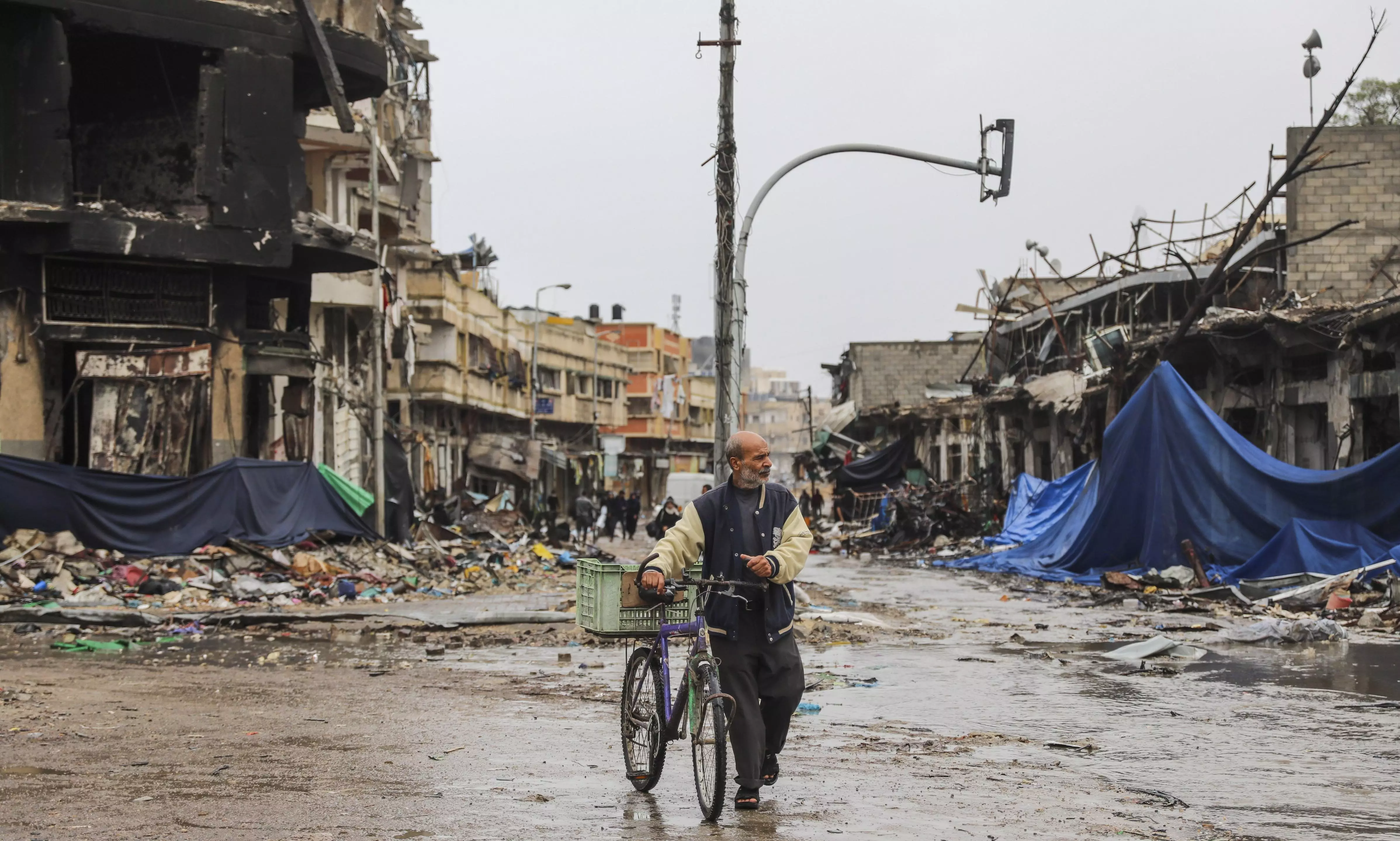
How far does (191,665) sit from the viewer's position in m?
14.2

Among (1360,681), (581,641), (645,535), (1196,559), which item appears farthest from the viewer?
(645,535)

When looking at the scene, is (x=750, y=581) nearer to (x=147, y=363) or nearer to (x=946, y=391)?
(x=147, y=363)

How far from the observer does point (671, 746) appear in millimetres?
9414

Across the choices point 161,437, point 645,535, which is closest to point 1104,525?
point 161,437

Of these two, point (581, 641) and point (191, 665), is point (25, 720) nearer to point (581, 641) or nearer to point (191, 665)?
point (191, 665)

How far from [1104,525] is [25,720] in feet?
59.8

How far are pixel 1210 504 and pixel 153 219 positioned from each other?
16.1 meters

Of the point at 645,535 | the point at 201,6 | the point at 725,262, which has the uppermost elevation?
the point at 201,6

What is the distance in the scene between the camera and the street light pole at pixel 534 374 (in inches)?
2425

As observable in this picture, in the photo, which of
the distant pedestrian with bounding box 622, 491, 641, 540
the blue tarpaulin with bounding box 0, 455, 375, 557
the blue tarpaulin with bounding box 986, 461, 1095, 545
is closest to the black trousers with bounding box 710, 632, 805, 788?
the blue tarpaulin with bounding box 0, 455, 375, 557

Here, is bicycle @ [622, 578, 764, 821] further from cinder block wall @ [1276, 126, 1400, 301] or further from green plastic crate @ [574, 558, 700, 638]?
cinder block wall @ [1276, 126, 1400, 301]

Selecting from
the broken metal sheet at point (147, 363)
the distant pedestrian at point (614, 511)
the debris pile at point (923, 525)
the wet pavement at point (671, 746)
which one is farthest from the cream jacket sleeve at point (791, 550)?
the distant pedestrian at point (614, 511)

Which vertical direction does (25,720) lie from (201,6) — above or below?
below

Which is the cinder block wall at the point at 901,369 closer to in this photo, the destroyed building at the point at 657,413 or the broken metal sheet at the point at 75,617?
the destroyed building at the point at 657,413
